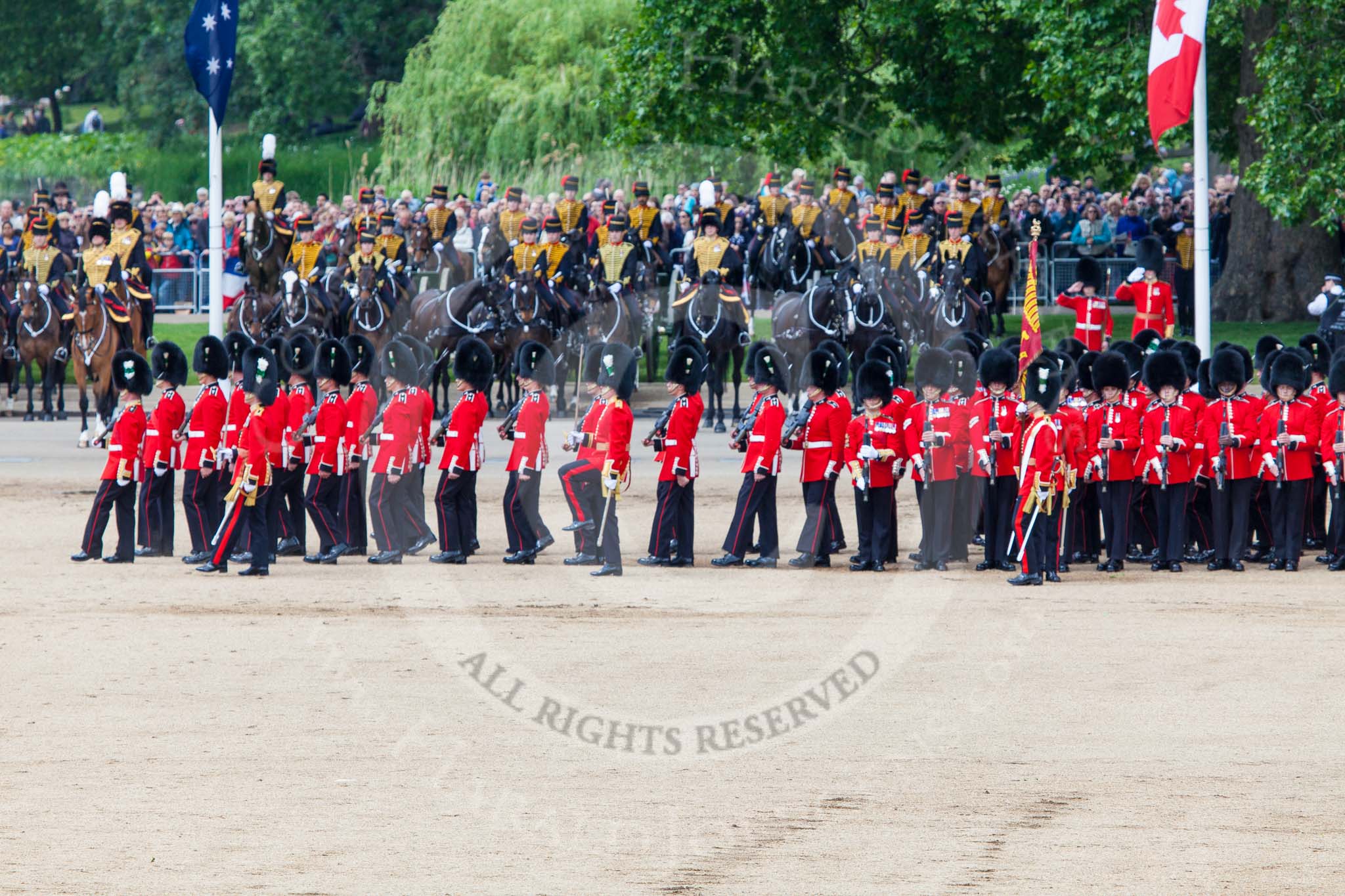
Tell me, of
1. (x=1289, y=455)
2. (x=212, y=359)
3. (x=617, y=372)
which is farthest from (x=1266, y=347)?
(x=212, y=359)

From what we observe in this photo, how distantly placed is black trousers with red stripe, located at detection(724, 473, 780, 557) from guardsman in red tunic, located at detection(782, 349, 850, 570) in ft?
0.64

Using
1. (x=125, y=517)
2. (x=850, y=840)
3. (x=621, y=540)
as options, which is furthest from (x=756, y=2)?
(x=850, y=840)

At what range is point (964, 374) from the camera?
13.0m

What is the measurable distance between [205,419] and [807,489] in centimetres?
371

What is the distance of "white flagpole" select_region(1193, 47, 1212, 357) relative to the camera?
1695cm

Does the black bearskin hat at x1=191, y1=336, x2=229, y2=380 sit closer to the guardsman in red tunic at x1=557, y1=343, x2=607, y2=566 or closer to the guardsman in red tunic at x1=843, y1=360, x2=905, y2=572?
the guardsman in red tunic at x1=557, y1=343, x2=607, y2=566

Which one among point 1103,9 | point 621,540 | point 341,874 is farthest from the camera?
point 1103,9

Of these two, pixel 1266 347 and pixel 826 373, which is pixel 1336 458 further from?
pixel 826 373

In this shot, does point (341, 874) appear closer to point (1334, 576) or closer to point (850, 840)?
point (850, 840)

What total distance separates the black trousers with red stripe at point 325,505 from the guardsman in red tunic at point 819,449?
2786mm

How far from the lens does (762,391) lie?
12.9 m

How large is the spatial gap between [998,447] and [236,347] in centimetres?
527

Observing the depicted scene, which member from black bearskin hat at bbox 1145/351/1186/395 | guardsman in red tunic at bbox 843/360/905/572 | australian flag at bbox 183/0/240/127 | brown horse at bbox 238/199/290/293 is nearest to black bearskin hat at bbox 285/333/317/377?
guardsman in red tunic at bbox 843/360/905/572

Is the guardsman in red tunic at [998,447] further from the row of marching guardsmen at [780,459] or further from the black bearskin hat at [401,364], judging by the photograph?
the black bearskin hat at [401,364]
